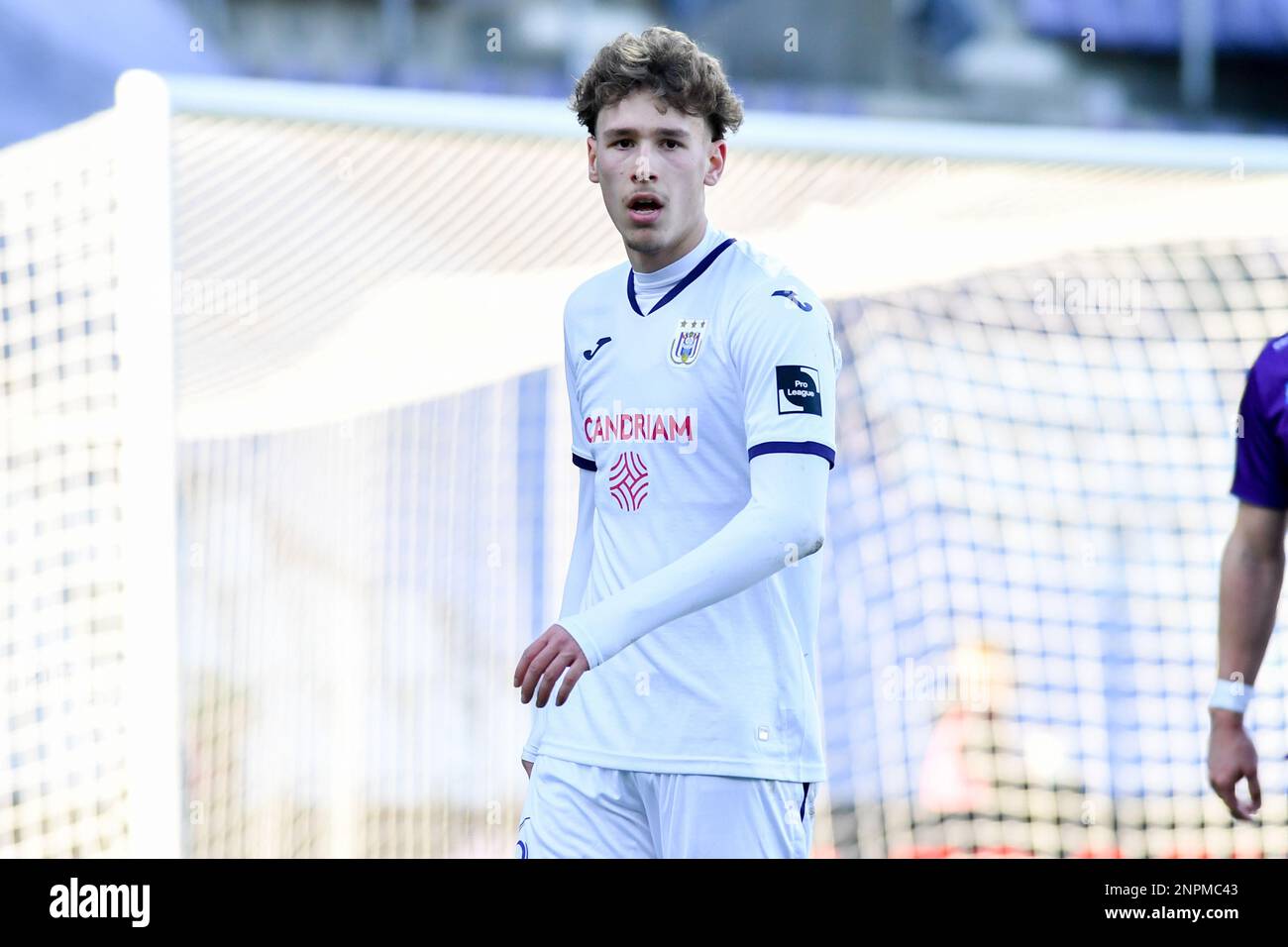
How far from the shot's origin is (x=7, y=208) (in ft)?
15.4

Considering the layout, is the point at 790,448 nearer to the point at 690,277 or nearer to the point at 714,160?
the point at 690,277

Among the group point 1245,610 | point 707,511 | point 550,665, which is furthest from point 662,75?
point 1245,610

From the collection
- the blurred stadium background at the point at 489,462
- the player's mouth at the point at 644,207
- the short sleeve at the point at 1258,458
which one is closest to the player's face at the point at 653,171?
the player's mouth at the point at 644,207

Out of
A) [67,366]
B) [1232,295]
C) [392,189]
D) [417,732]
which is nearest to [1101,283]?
[1232,295]

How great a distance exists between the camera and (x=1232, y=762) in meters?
2.02

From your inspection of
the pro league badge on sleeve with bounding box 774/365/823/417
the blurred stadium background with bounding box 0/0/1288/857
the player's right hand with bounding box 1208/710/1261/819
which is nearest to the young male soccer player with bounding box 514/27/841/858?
the pro league badge on sleeve with bounding box 774/365/823/417

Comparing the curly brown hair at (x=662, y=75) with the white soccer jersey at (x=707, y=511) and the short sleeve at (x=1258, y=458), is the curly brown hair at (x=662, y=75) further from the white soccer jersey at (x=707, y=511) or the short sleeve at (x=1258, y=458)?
the short sleeve at (x=1258, y=458)

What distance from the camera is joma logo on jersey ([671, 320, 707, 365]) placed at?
192 cm

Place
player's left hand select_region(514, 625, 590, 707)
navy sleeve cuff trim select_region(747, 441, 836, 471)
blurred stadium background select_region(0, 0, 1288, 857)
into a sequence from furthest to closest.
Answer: blurred stadium background select_region(0, 0, 1288, 857) → navy sleeve cuff trim select_region(747, 441, 836, 471) → player's left hand select_region(514, 625, 590, 707)

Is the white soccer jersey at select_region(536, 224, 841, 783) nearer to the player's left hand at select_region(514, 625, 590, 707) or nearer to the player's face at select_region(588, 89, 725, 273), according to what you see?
the player's face at select_region(588, 89, 725, 273)

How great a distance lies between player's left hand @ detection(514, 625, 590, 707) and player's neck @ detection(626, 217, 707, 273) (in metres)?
0.55

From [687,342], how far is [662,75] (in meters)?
0.36

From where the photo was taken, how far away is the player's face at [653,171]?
1.94 metres
